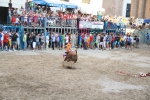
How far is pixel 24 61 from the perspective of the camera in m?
18.1

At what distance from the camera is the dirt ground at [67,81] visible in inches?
428

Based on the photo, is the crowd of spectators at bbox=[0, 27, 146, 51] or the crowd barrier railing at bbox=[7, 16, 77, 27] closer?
the crowd of spectators at bbox=[0, 27, 146, 51]

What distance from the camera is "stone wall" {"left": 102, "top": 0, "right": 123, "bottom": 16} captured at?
156ft

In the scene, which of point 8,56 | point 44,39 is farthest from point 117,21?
point 8,56

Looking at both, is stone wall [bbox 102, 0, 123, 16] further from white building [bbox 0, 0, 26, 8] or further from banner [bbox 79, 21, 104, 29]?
white building [bbox 0, 0, 26, 8]

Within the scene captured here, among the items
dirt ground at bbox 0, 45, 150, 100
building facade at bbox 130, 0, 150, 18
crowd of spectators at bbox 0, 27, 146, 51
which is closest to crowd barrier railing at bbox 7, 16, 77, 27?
crowd of spectators at bbox 0, 27, 146, 51

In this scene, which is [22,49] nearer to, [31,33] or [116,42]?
[31,33]

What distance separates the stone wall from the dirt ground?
29.7 metres

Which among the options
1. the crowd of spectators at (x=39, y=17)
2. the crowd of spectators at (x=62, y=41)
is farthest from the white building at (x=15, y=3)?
the crowd of spectators at (x=62, y=41)

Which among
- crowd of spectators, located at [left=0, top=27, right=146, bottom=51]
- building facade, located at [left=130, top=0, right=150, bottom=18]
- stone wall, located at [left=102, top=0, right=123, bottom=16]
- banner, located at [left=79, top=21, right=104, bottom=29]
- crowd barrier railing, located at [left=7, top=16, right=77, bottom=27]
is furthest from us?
building facade, located at [left=130, top=0, right=150, bottom=18]

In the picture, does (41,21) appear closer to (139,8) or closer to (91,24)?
(91,24)

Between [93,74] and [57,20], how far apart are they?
13.2 metres

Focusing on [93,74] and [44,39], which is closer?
[93,74]

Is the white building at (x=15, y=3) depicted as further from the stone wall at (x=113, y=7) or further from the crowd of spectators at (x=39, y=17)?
the stone wall at (x=113, y=7)
